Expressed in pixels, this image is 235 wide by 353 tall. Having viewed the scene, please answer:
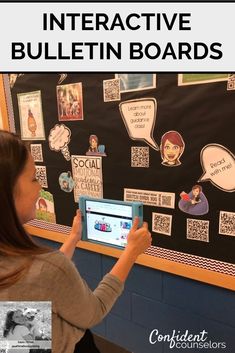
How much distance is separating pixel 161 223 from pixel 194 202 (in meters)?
0.17

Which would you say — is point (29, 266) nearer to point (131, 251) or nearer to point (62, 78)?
point (131, 251)

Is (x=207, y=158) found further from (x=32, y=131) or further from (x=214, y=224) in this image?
(x=32, y=131)

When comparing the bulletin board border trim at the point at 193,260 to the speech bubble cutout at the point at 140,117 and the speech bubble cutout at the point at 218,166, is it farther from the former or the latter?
the speech bubble cutout at the point at 140,117

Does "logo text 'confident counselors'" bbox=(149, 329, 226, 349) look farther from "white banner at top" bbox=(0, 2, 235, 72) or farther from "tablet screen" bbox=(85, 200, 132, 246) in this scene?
"white banner at top" bbox=(0, 2, 235, 72)

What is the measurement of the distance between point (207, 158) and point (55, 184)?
31.4 inches

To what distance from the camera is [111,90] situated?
145cm

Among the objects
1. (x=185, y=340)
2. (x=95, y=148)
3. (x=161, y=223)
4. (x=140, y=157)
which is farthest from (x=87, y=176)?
(x=185, y=340)

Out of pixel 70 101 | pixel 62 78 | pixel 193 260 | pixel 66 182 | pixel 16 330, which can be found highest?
pixel 62 78

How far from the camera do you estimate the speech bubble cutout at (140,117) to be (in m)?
1.34

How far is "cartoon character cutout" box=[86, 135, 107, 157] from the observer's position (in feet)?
4.99

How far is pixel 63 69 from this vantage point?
1313 millimetres

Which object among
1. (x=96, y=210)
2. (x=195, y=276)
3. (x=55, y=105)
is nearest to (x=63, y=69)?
(x=55, y=105)

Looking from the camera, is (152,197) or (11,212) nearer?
(11,212)

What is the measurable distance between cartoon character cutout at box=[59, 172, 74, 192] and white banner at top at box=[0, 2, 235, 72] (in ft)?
1.74
